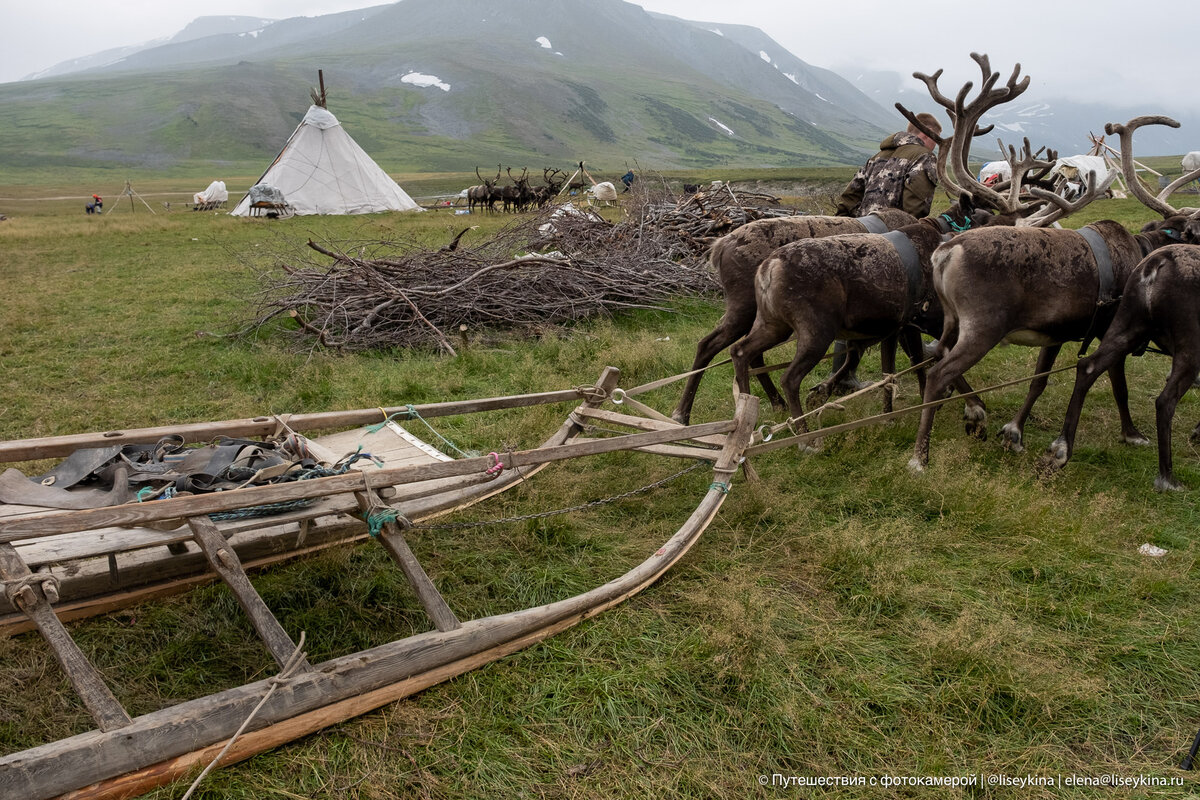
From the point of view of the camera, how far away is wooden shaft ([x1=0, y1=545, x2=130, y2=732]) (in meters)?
2.06

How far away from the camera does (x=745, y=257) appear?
5.70 metres

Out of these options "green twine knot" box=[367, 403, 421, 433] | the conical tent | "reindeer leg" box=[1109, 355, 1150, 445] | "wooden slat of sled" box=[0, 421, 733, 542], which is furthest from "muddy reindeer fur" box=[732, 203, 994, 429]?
the conical tent

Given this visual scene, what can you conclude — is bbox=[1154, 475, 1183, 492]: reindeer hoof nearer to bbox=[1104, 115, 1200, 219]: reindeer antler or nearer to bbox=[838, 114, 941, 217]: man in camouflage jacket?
bbox=[1104, 115, 1200, 219]: reindeer antler

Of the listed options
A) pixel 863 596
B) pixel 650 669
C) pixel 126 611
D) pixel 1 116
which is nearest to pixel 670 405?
pixel 863 596

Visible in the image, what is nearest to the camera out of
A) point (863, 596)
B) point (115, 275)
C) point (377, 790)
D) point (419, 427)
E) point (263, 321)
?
point (377, 790)

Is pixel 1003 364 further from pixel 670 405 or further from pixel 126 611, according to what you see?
pixel 126 611

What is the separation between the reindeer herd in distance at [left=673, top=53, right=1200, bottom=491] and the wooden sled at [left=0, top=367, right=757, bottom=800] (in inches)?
68.8

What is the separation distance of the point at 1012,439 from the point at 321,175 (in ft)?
81.1

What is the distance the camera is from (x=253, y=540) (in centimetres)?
323

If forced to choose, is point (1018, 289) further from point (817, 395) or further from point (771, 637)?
point (771, 637)

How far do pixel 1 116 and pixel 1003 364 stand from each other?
417ft

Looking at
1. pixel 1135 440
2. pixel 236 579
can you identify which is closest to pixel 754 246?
pixel 1135 440

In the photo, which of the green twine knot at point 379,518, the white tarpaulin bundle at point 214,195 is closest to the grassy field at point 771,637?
the green twine knot at point 379,518

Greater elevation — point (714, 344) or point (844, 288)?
point (844, 288)
